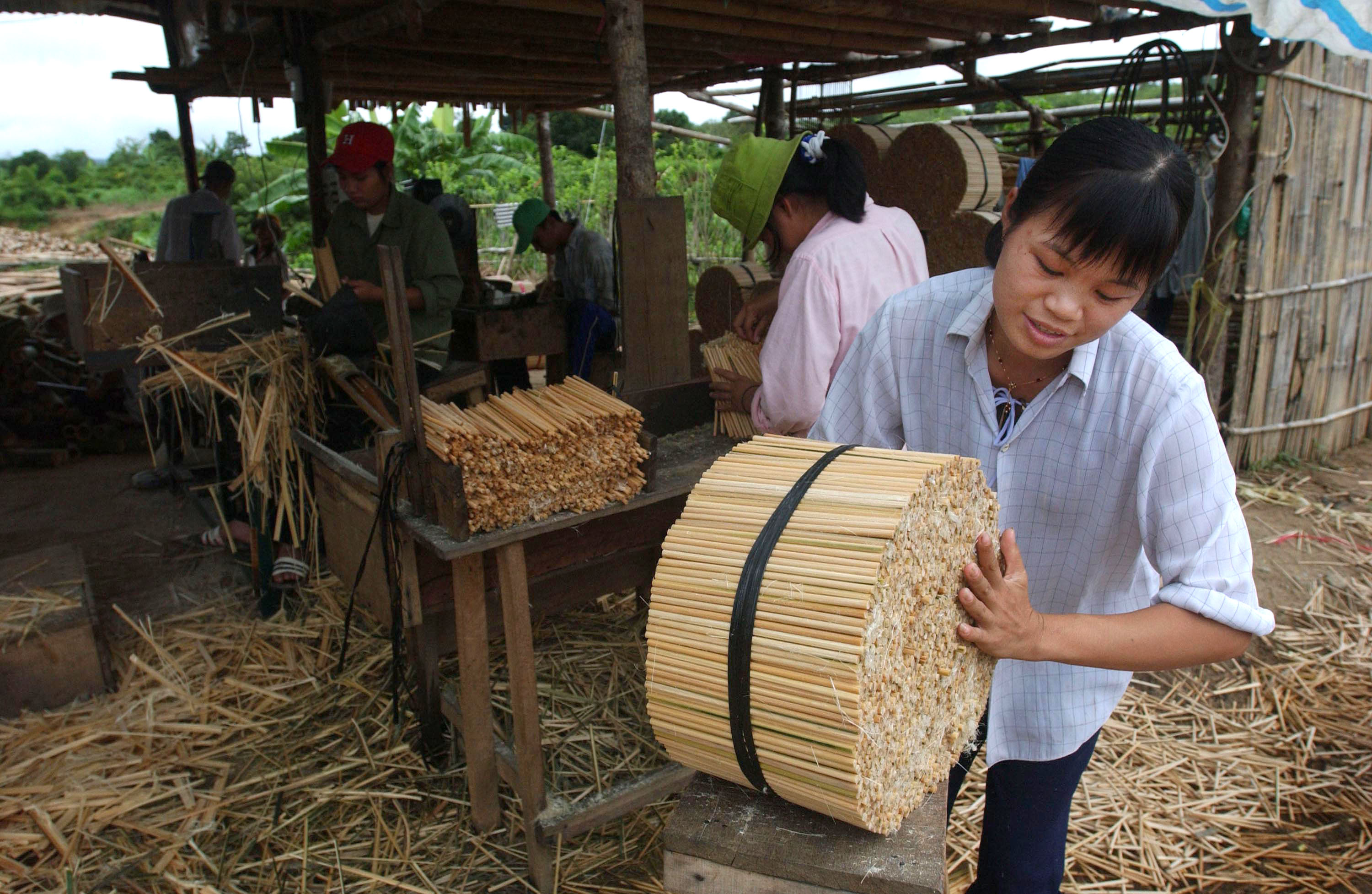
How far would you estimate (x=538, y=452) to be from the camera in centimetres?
246

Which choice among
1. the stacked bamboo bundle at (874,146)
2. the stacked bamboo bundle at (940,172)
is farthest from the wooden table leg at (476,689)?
the stacked bamboo bundle at (874,146)

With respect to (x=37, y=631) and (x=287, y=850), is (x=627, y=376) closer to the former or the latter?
(x=287, y=850)

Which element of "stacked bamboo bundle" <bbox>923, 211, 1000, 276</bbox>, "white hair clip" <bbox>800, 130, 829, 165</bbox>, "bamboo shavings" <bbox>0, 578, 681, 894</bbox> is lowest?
"bamboo shavings" <bbox>0, 578, 681, 894</bbox>

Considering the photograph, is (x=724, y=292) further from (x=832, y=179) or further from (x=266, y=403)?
(x=832, y=179)

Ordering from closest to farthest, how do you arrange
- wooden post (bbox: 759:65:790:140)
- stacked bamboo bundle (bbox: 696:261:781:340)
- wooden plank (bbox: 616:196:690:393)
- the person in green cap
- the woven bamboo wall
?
wooden plank (bbox: 616:196:690:393) < stacked bamboo bundle (bbox: 696:261:781:340) < the woven bamboo wall < the person in green cap < wooden post (bbox: 759:65:790:140)

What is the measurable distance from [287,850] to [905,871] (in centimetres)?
260

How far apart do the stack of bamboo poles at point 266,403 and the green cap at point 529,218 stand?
113 inches

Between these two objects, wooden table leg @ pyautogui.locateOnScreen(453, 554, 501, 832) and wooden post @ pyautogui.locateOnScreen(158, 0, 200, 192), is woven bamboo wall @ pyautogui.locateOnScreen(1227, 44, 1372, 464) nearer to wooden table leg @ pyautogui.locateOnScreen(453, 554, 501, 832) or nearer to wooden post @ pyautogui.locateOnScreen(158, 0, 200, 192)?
wooden table leg @ pyautogui.locateOnScreen(453, 554, 501, 832)

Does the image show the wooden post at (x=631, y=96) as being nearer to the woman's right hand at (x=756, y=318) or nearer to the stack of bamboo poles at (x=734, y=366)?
the woman's right hand at (x=756, y=318)

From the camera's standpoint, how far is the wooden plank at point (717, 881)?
125cm

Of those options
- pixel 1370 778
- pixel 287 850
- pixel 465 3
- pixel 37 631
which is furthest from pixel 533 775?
pixel 465 3

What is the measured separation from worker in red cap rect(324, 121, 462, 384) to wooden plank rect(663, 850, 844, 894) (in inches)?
134

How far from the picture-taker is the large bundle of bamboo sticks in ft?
3.75

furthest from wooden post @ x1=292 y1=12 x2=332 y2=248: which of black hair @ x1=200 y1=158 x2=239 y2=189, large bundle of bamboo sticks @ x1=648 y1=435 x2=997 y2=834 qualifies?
large bundle of bamboo sticks @ x1=648 y1=435 x2=997 y2=834
